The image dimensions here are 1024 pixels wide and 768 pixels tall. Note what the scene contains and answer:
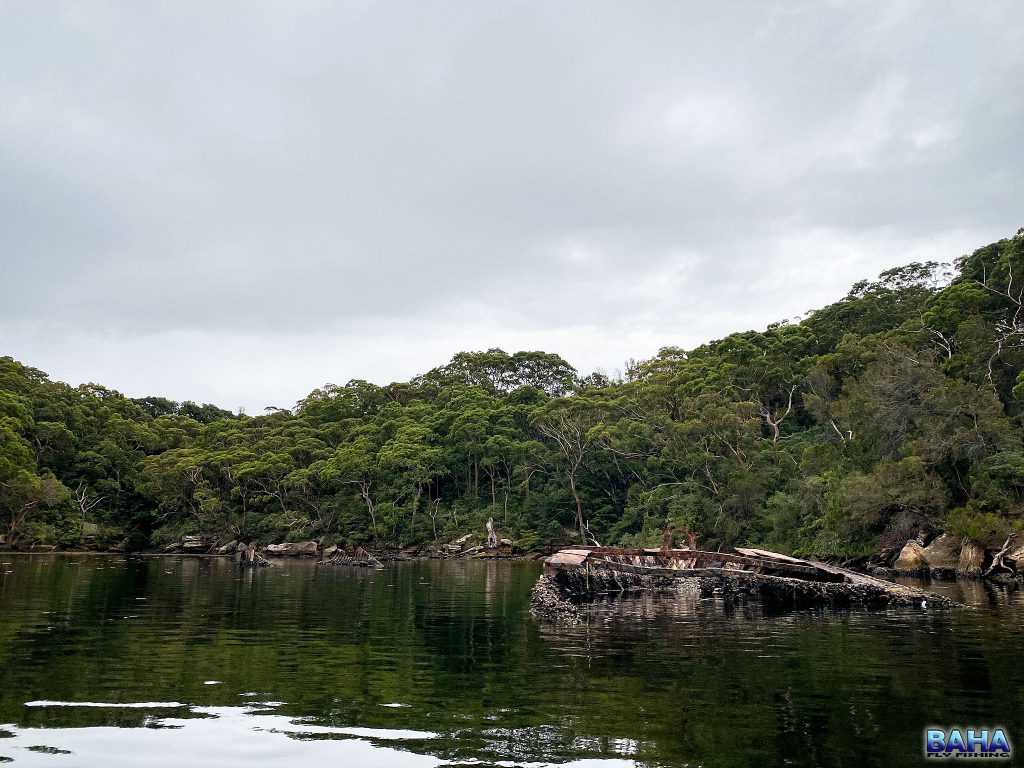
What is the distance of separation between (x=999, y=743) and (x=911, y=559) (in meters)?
33.8

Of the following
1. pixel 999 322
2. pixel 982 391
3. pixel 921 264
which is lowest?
pixel 982 391

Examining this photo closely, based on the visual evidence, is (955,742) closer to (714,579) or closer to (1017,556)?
(714,579)

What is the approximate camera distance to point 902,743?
729cm

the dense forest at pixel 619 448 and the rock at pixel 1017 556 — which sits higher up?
the dense forest at pixel 619 448

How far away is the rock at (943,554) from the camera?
35531mm

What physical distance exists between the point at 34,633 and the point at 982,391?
4142 centimetres

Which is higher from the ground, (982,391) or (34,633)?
(982,391)

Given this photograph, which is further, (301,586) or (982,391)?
(982,391)

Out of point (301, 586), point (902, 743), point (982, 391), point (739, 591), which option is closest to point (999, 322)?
point (982, 391)

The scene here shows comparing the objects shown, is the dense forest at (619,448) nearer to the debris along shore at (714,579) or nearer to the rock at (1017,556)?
the rock at (1017,556)

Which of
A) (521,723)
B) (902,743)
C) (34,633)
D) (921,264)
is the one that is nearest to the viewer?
(902,743)

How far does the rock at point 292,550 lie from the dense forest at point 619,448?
2187 mm

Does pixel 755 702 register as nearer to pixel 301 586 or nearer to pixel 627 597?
pixel 627 597

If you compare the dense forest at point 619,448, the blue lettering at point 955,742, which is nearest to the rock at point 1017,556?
the dense forest at point 619,448
